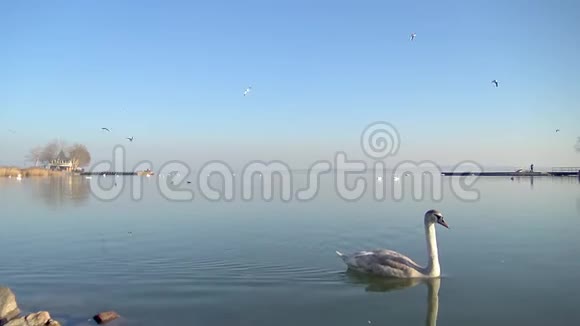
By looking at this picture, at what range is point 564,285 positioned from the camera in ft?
36.3

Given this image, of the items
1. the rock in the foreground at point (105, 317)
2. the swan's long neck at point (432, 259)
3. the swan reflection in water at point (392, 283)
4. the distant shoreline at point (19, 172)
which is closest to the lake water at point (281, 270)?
the swan reflection in water at point (392, 283)

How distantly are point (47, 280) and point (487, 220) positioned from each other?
18.7 meters

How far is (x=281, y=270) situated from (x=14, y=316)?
6.08 meters

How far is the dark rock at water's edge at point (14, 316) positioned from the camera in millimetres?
7957

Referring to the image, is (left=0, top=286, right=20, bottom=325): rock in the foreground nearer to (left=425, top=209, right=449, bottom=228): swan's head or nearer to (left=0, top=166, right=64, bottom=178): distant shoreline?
(left=425, top=209, right=449, bottom=228): swan's head

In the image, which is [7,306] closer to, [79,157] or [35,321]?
[35,321]

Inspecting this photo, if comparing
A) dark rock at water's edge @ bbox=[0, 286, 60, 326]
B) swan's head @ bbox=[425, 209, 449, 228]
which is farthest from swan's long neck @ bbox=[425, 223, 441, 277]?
dark rock at water's edge @ bbox=[0, 286, 60, 326]

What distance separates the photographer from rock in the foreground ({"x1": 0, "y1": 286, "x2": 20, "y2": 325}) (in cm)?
872

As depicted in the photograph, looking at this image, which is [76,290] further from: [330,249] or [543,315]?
[543,315]

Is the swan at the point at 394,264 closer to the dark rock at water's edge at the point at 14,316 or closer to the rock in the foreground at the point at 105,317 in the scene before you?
the rock in the foreground at the point at 105,317

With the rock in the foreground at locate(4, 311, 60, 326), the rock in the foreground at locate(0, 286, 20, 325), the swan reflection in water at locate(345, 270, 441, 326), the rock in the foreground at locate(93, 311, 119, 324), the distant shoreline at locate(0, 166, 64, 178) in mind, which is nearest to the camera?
the rock in the foreground at locate(4, 311, 60, 326)

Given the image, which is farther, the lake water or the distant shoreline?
the distant shoreline

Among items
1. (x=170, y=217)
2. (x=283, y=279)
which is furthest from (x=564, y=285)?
(x=170, y=217)

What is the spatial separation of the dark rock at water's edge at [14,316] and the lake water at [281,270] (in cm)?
43
